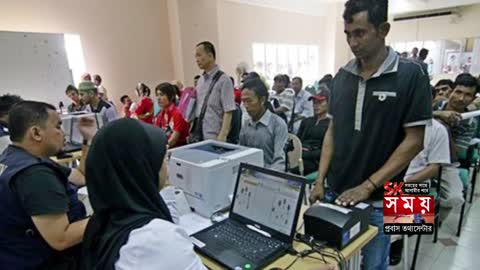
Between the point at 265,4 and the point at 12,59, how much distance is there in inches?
216

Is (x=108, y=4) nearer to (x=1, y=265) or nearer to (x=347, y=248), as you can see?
(x=1, y=265)

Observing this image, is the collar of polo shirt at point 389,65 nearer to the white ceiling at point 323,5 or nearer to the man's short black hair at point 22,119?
the man's short black hair at point 22,119

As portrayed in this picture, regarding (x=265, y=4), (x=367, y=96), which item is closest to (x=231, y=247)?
(x=367, y=96)

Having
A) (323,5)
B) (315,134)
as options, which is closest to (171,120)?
(315,134)

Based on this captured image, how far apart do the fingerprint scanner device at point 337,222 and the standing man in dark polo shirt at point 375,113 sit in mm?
52

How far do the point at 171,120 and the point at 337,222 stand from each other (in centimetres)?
201

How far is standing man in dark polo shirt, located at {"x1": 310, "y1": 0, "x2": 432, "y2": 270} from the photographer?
3.99 ft

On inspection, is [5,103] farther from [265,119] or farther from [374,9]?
[374,9]

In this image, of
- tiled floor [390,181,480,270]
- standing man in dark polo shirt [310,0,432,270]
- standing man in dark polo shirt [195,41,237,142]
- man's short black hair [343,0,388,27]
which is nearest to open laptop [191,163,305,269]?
standing man in dark polo shirt [310,0,432,270]

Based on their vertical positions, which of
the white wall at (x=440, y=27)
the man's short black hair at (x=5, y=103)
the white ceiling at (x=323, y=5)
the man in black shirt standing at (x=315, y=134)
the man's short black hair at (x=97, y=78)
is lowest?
the man in black shirt standing at (x=315, y=134)

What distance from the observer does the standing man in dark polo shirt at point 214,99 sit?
2.52m

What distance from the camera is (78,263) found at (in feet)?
3.91

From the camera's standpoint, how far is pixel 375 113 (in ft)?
4.17

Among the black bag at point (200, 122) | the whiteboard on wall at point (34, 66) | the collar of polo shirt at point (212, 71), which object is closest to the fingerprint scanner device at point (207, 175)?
the black bag at point (200, 122)
